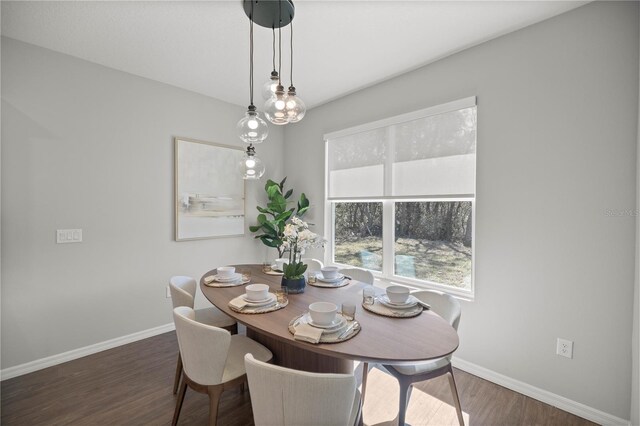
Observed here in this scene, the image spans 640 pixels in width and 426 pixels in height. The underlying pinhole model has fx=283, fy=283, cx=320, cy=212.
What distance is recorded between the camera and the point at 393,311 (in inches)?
62.6

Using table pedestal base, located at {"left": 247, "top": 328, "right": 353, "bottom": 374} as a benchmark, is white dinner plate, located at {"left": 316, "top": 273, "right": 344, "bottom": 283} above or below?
above

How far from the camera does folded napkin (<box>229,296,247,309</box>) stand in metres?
1.63

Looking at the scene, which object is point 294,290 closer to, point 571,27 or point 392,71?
point 392,71

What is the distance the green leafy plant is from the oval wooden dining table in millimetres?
1615

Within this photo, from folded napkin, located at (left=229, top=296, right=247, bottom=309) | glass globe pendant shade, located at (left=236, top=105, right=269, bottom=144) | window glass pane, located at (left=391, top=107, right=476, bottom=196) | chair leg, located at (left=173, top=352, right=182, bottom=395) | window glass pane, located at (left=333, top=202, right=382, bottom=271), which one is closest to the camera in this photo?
folded napkin, located at (left=229, top=296, right=247, bottom=309)

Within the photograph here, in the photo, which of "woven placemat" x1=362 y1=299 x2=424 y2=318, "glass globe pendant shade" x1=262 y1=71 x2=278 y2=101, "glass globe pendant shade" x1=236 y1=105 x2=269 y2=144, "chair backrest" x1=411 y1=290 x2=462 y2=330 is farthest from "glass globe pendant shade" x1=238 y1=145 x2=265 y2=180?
"chair backrest" x1=411 y1=290 x2=462 y2=330

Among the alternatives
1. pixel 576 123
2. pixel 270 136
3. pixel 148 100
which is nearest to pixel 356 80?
pixel 270 136

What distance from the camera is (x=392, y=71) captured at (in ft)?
9.20

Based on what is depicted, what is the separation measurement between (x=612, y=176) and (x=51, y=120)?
4272 millimetres

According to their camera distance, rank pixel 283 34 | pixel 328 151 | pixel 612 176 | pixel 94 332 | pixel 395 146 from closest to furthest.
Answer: pixel 612 176 < pixel 283 34 < pixel 94 332 < pixel 395 146 < pixel 328 151

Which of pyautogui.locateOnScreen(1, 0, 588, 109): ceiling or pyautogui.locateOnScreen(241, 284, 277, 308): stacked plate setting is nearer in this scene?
pyautogui.locateOnScreen(241, 284, 277, 308): stacked plate setting

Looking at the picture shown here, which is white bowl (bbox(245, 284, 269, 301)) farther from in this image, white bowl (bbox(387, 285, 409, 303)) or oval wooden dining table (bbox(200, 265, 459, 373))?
white bowl (bbox(387, 285, 409, 303))

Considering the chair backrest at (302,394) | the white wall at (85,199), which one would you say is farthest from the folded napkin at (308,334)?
the white wall at (85,199)

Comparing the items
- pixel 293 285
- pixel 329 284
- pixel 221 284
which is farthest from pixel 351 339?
pixel 221 284
